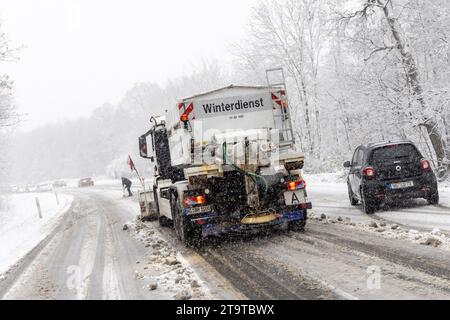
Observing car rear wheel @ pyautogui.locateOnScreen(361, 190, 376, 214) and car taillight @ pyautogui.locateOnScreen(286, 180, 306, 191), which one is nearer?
car taillight @ pyautogui.locateOnScreen(286, 180, 306, 191)

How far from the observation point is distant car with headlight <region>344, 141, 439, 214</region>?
424 inches

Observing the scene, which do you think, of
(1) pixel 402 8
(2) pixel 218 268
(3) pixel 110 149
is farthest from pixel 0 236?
(3) pixel 110 149

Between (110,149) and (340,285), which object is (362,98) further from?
(110,149)

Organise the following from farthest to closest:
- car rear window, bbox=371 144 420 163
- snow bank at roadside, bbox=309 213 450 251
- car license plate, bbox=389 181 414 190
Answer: car rear window, bbox=371 144 420 163 < car license plate, bbox=389 181 414 190 < snow bank at roadside, bbox=309 213 450 251

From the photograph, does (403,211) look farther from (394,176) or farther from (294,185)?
(294,185)

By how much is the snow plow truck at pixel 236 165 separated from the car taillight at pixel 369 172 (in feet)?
7.01

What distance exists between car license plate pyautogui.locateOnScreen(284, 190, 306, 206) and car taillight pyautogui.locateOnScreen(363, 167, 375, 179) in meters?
2.32

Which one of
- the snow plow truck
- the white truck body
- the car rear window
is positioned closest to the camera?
the snow plow truck

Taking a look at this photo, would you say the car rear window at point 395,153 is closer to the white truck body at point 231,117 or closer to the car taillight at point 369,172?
the car taillight at point 369,172

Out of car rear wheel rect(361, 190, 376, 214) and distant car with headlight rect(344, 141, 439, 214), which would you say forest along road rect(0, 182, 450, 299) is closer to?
car rear wheel rect(361, 190, 376, 214)

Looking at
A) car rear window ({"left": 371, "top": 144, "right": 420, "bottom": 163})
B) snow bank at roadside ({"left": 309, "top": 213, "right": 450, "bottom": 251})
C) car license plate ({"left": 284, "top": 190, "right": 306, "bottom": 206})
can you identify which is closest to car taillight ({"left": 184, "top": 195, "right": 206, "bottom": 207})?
car license plate ({"left": 284, "top": 190, "right": 306, "bottom": 206})

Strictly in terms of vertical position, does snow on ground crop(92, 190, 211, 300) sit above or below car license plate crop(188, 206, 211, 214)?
A: below

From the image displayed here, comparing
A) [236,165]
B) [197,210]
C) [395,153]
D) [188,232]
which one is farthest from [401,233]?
[188,232]
